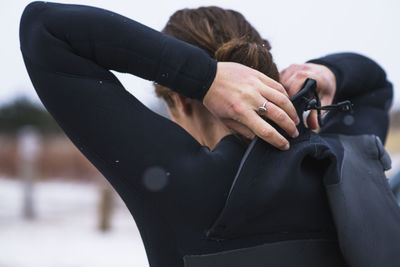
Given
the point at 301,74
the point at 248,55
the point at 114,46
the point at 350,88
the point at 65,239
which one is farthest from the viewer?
the point at 65,239

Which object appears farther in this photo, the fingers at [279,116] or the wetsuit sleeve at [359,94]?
the wetsuit sleeve at [359,94]

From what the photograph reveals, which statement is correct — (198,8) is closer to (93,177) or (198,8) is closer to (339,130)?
(339,130)

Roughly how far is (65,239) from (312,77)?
6.17 meters

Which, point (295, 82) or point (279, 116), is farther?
point (295, 82)

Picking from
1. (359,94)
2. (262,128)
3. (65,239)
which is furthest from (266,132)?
(65,239)

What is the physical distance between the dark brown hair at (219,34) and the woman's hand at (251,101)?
93mm

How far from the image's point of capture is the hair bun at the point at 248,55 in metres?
1.02

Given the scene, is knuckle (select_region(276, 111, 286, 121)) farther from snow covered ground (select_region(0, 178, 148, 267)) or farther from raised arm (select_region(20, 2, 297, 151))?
snow covered ground (select_region(0, 178, 148, 267))

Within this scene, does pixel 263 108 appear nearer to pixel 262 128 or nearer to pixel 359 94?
pixel 262 128

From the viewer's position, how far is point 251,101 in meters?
0.91

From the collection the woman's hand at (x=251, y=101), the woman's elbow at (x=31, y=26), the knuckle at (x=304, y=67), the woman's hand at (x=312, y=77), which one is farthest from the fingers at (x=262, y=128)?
the woman's elbow at (x=31, y=26)

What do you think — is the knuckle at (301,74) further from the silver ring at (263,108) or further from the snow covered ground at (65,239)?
the snow covered ground at (65,239)

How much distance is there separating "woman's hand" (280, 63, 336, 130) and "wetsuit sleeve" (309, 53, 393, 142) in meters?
0.05

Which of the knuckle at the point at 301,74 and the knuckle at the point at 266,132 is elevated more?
the knuckle at the point at 301,74
